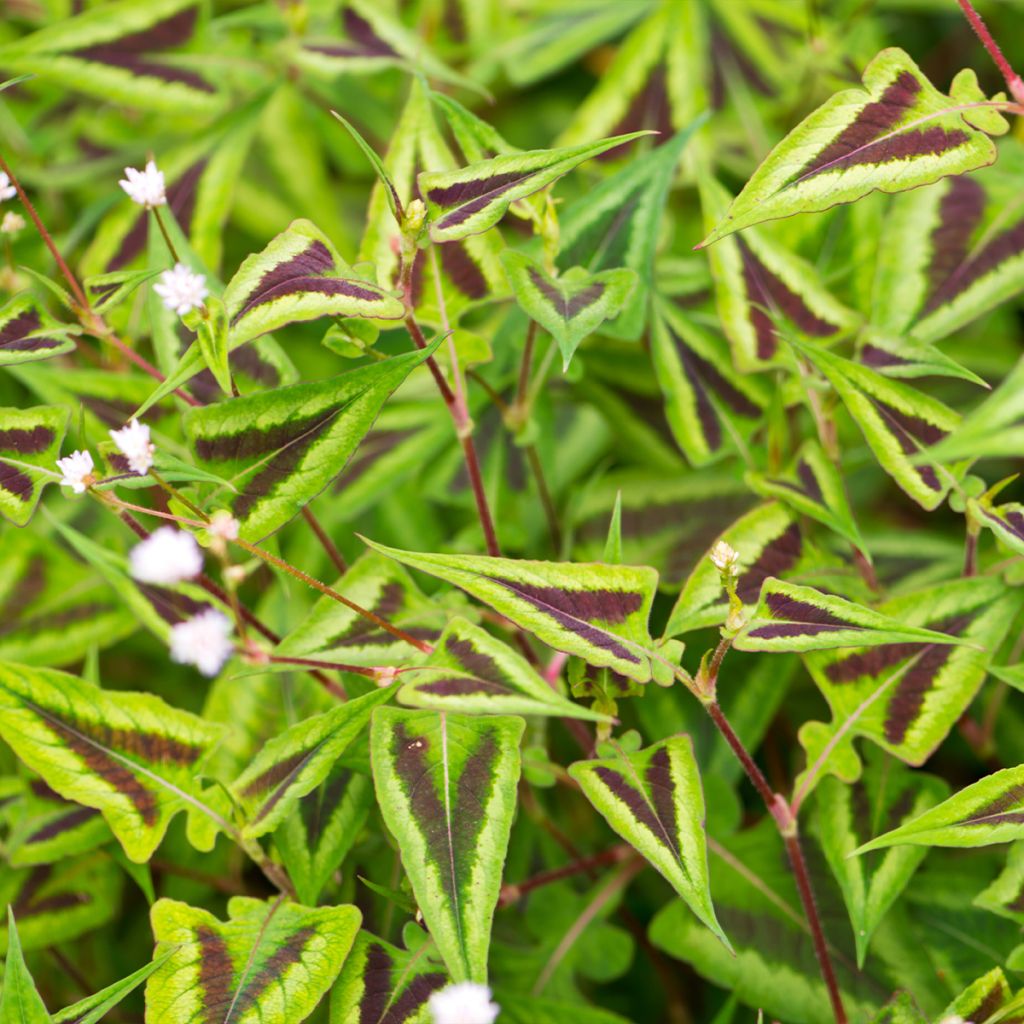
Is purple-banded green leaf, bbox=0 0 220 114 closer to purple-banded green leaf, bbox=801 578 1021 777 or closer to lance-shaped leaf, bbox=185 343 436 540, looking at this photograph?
lance-shaped leaf, bbox=185 343 436 540

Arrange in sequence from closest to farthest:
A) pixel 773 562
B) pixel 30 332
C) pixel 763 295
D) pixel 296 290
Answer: pixel 296 290
pixel 30 332
pixel 773 562
pixel 763 295

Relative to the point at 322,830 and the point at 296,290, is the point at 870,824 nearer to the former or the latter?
the point at 322,830

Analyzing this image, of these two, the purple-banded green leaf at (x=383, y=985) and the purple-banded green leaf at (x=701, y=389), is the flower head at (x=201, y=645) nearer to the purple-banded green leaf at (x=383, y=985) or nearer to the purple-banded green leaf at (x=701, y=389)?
the purple-banded green leaf at (x=383, y=985)

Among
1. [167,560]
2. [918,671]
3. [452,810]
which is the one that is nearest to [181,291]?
[167,560]

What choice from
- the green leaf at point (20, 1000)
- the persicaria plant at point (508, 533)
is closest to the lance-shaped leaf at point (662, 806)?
the persicaria plant at point (508, 533)

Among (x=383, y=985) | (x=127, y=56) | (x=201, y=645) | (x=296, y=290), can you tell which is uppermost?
(x=127, y=56)

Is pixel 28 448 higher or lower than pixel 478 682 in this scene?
higher
